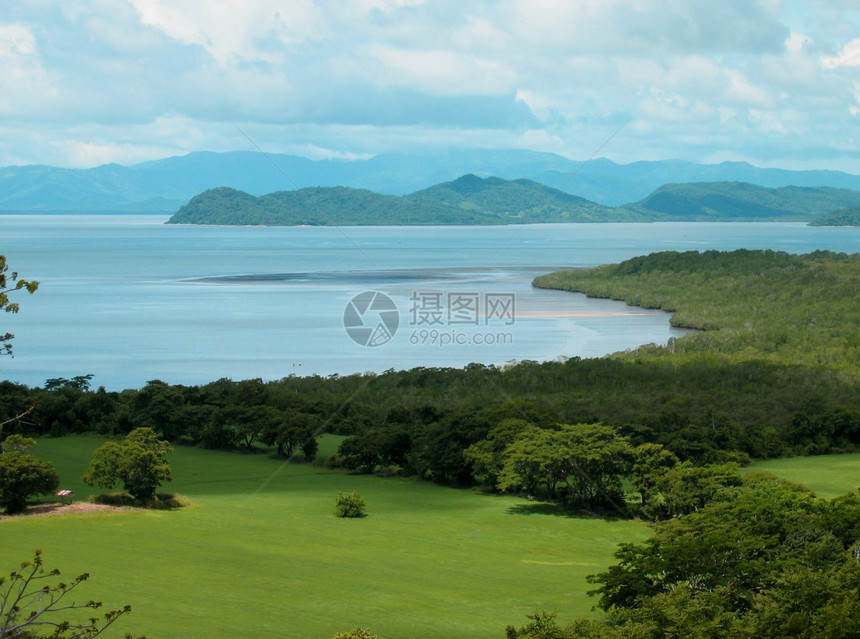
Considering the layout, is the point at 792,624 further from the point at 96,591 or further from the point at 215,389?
the point at 215,389

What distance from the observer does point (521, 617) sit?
1820 cm

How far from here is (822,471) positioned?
32.6 meters

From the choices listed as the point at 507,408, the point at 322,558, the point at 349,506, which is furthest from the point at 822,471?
the point at 322,558

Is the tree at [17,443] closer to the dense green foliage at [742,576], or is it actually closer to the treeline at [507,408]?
the treeline at [507,408]

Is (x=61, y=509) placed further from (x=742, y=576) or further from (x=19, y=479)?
(x=742, y=576)

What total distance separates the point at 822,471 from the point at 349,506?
17.3 meters

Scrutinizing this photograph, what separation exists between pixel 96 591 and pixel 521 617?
8819 millimetres

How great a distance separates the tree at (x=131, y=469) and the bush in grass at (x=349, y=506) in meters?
5.35

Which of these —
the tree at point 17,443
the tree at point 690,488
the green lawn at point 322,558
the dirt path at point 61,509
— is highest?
the tree at point 17,443

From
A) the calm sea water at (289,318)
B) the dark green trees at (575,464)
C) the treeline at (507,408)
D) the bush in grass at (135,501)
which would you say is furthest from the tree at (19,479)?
the calm sea water at (289,318)

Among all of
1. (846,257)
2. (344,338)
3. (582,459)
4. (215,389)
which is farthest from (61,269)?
(582,459)

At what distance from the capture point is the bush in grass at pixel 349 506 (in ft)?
89.5

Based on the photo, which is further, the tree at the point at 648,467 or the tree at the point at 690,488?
the tree at the point at 648,467

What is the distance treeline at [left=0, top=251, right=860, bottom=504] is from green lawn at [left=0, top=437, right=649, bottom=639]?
6.56ft
